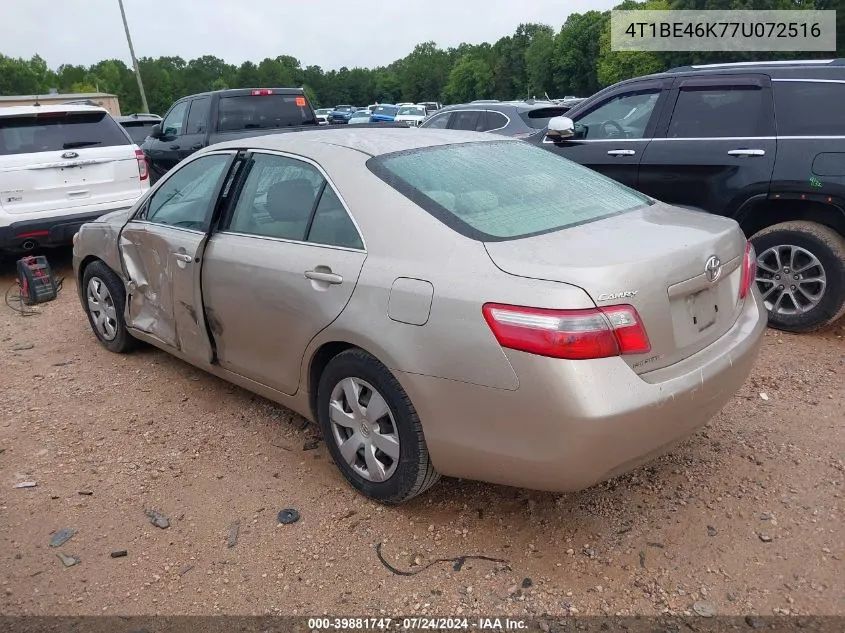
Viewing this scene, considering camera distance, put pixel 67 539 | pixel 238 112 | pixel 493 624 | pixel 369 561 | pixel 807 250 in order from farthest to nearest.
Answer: pixel 238 112 < pixel 807 250 < pixel 67 539 < pixel 369 561 < pixel 493 624

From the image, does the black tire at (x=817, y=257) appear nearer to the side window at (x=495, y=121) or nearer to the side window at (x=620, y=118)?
the side window at (x=620, y=118)

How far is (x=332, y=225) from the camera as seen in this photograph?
305 cm

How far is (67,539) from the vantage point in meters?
2.96

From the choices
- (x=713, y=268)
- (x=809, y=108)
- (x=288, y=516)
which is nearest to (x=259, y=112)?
(x=809, y=108)

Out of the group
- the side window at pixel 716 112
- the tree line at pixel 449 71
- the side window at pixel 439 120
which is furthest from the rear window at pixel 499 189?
the tree line at pixel 449 71

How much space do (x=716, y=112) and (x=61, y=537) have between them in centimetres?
506

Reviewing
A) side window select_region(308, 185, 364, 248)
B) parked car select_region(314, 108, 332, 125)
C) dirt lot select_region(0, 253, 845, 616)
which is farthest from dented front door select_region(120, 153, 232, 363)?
parked car select_region(314, 108, 332, 125)

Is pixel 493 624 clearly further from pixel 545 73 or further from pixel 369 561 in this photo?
pixel 545 73

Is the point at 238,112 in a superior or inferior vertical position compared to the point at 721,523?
superior

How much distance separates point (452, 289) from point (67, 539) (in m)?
2.01

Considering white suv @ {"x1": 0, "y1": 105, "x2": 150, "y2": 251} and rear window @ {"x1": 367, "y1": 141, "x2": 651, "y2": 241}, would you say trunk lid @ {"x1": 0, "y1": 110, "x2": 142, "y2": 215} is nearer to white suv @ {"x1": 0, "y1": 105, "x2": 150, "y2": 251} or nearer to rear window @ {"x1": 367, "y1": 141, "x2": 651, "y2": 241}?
white suv @ {"x1": 0, "y1": 105, "x2": 150, "y2": 251}

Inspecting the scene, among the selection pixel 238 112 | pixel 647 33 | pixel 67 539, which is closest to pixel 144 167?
pixel 238 112

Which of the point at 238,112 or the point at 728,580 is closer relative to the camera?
the point at 728,580

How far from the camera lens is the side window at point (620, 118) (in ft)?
18.4
